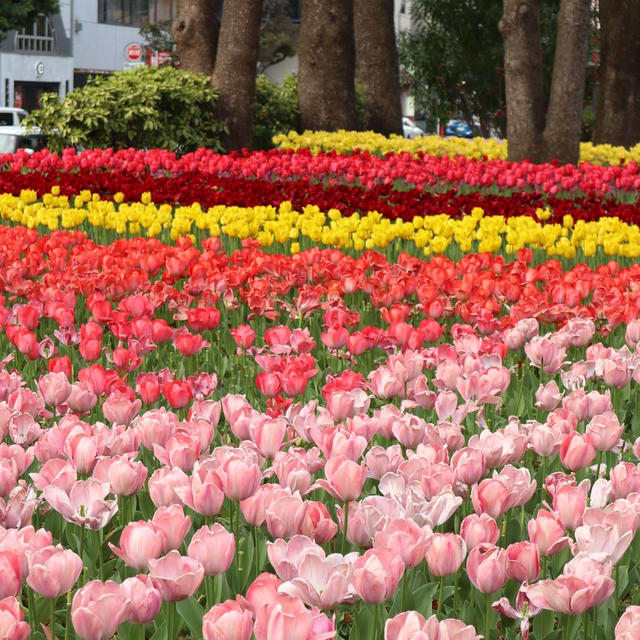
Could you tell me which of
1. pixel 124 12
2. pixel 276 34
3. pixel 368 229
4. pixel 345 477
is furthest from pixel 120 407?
pixel 124 12

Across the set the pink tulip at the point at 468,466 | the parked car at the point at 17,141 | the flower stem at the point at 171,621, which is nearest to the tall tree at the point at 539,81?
the parked car at the point at 17,141

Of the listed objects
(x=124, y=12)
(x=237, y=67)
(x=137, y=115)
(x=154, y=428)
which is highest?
(x=124, y=12)

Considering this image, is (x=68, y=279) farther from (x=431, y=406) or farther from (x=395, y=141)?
(x=395, y=141)

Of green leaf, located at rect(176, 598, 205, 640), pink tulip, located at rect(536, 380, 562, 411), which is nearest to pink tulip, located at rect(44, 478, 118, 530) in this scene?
green leaf, located at rect(176, 598, 205, 640)

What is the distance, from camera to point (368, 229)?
357 inches

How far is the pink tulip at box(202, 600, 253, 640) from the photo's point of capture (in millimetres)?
1830

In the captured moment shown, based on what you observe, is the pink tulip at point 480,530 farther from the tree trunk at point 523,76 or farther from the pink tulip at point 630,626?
the tree trunk at point 523,76

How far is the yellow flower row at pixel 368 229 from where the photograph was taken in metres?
8.21

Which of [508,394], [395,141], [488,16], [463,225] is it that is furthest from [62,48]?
[508,394]

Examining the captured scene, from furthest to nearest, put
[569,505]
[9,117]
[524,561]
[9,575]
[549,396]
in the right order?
[9,117]
[549,396]
[569,505]
[524,561]
[9,575]

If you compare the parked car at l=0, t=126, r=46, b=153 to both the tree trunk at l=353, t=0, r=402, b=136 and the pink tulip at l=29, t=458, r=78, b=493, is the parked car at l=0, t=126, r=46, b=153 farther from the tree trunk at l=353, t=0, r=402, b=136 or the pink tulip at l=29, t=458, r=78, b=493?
the pink tulip at l=29, t=458, r=78, b=493

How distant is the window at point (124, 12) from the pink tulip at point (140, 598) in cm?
5759

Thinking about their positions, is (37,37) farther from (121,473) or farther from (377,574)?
(377,574)

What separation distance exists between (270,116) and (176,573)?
20.8 meters
